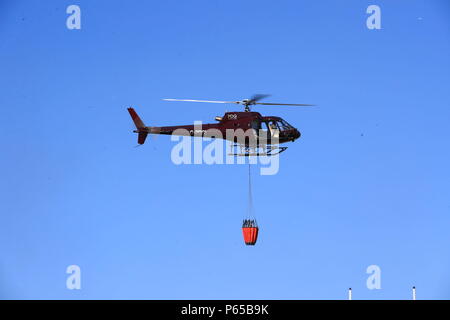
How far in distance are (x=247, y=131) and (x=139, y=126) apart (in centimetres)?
1065

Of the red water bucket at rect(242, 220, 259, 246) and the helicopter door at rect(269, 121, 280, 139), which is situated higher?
the helicopter door at rect(269, 121, 280, 139)

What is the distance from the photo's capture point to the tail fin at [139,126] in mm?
120062

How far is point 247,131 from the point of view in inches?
4592

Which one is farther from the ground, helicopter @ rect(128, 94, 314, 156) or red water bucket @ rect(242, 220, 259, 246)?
helicopter @ rect(128, 94, 314, 156)

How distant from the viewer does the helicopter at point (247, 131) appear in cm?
11569

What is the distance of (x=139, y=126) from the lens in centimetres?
12075

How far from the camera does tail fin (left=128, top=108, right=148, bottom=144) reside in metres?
120

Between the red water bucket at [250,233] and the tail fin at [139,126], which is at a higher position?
the tail fin at [139,126]
